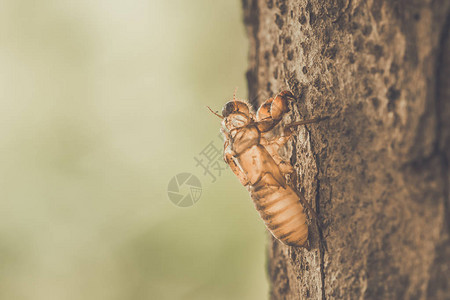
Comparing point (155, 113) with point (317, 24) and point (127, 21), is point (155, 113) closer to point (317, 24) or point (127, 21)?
point (127, 21)

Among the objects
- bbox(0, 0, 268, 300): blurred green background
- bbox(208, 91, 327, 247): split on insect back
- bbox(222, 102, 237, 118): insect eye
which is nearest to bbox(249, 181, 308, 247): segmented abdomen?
bbox(208, 91, 327, 247): split on insect back

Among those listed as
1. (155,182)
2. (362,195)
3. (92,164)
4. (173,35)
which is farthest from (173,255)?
(362,195)

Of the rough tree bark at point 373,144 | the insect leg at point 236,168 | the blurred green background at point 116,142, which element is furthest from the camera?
the blurred green background at point 116,142

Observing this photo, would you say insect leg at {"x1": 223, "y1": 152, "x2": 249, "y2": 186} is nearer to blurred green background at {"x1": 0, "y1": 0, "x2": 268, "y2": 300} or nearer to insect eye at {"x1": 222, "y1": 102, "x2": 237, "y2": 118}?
insect eye at {"x1": 222, "y1": 102, "x2": 237, "y2": 118}

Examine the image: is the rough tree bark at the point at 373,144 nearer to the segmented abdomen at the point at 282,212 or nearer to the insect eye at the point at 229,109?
the segmented abdomen at the point at 282,212

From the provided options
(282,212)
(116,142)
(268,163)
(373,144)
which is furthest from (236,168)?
(116,142)

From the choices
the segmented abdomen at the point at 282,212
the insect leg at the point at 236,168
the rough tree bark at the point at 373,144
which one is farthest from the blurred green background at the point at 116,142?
the rough tree bark at the point at 373,144

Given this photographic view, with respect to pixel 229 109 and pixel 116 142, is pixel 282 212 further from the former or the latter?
pixel 116 142
